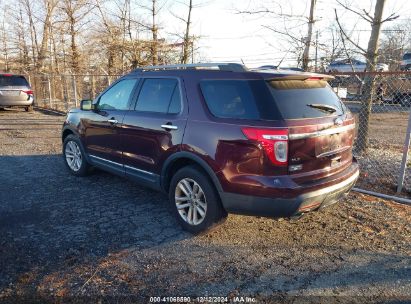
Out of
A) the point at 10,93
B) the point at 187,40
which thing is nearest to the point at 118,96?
the point at 187,40

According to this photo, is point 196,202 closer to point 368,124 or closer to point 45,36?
point 368,124

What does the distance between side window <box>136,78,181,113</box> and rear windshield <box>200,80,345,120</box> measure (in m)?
0.43

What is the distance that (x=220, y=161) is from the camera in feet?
10.6

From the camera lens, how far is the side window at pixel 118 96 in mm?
4617

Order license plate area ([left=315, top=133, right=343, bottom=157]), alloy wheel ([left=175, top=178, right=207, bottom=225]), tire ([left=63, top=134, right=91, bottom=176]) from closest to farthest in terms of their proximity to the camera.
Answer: license plate area ([left=315, top=133, right=343, bottom=157]) → alloy wheel ([left=175, top=178, right=207, bottom=225]) → tire ([left=63, top=134, right=91, bottom=176])

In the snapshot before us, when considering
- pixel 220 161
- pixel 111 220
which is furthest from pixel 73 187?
pixel 220 161

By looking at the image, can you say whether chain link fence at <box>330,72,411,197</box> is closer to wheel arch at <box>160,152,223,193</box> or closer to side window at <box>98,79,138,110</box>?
wheel arch at <box>160,152,223,193</box>

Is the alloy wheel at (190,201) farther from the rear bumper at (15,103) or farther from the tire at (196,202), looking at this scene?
the rear bumper at (15,103)

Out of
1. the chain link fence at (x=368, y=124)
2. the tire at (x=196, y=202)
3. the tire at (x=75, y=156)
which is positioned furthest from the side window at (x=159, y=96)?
the chain link fence at (x=368, y=124)

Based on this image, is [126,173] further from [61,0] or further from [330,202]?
[61,0]

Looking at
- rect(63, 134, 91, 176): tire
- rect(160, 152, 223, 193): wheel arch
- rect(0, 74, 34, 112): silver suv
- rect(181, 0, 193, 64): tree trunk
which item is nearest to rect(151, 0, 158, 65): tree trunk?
rect(181, 0, 193, 64): tree trunk

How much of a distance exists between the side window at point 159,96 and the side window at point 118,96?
298mm

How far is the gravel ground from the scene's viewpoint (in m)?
2.78

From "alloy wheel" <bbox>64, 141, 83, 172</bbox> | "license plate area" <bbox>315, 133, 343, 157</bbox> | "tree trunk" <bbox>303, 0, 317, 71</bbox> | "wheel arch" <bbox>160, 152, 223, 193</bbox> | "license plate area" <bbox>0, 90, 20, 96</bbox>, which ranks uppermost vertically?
"tree trunk" <bbox>303, 0, 317, 71</bbox>
